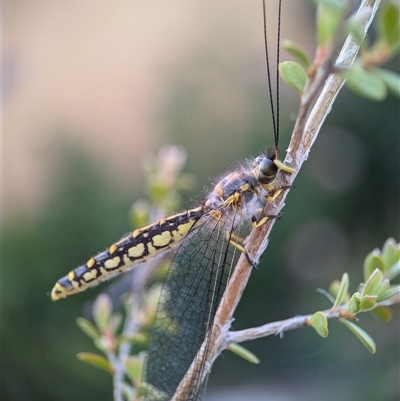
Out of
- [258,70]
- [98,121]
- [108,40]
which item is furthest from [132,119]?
[258,70]

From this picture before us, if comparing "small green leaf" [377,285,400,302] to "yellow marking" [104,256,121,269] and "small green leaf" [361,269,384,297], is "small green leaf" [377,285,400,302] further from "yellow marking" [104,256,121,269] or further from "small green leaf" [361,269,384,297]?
"yellow marking" [104,256,121,269]

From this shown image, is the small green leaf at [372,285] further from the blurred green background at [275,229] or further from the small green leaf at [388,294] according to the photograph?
the blurred green background at [275,229]

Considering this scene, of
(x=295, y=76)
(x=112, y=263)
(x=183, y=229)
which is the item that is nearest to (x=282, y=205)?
(x=295, y=76)

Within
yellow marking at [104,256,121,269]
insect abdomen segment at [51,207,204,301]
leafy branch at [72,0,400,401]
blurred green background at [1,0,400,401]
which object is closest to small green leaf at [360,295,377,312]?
leafy branch at [72,0,400,401]

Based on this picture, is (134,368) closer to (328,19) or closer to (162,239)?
(162,239)

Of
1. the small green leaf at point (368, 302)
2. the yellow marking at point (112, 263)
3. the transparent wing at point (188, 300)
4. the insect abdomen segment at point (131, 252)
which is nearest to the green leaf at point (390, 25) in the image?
the small green leaf at point (368, 302)

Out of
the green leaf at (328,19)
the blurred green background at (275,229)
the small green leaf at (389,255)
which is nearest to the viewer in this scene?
the green leaf at (328,19)
